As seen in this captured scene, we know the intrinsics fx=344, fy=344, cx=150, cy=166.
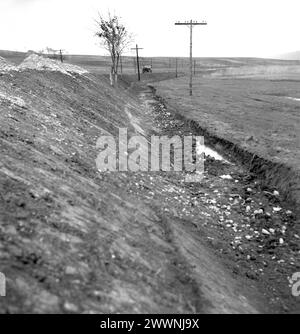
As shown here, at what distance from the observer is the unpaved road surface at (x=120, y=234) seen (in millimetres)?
6055

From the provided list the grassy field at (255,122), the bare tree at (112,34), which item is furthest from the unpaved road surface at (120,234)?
the bare tree at (112,34)

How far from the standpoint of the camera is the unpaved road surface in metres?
6.05

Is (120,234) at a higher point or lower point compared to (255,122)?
lower

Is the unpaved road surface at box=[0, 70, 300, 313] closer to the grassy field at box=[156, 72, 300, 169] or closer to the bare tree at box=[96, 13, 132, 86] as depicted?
the grassy field at box=[156, 72, 300, 169]

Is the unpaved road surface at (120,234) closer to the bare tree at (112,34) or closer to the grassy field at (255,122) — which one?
the grassy field at (255,122)

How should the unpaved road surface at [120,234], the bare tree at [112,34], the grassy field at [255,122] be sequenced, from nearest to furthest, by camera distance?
the unpaved road surface at [120,234] → the grassy field at [255,122] → the bare tree at [112,34]

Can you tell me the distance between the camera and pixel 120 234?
840 centimetres

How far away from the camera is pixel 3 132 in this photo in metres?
11.1

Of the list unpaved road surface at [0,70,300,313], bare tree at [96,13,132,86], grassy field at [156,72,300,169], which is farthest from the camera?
bare tree at [96,13,132,86]

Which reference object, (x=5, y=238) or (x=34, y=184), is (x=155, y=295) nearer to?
(x=5, y=238)

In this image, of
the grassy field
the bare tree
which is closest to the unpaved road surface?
the grassy field

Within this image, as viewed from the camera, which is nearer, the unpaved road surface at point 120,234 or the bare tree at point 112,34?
the unpaved road surface at point 120,234

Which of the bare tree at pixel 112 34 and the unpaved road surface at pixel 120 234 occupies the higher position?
the bare tree at pixel 112 34

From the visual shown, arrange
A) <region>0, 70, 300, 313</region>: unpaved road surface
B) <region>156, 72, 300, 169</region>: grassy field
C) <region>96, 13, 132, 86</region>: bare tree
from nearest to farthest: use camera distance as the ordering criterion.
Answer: <region>0, 70, 300, 313</region>: unpaved road surface
<region>156, 72, 300, 169</region>: grassy field
<region>96, 13, 132, 86</region>: bare tree
